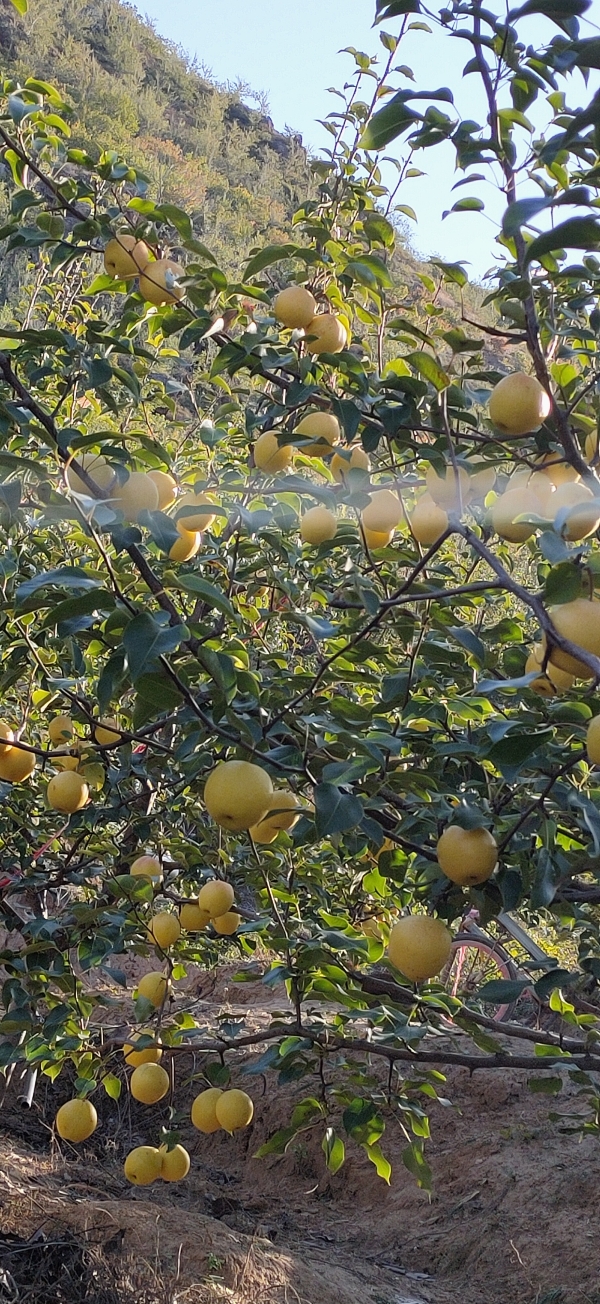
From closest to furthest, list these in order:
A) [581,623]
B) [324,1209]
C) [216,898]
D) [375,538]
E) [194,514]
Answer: [581,623] → [194,514] → [375,538] → [216,898] → [324,1209]

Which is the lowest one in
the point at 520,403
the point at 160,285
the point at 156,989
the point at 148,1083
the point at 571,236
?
the point at 148,1083

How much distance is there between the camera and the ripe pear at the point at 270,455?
1.51 meters

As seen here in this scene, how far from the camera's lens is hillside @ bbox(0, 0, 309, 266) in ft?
56.7

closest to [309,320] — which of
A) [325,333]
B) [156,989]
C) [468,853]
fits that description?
[325,333]

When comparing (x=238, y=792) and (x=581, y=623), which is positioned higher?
(x=581, y=623)

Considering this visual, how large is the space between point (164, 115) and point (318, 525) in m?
23.8

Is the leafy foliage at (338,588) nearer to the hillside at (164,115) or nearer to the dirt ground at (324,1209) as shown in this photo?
the dirt ground at (324,1209)

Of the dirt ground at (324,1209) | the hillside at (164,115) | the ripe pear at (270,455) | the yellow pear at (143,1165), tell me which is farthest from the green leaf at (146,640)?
the hillside at (164,115)

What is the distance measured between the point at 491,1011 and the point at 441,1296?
6.90ft

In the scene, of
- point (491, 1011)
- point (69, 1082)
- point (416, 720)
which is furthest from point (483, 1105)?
point (416, 720)

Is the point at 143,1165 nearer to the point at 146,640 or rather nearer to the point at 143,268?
the point at 146,640

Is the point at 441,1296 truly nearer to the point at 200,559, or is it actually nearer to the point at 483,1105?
the point at 483,1105

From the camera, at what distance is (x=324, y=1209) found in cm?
368

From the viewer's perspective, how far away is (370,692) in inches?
90.0
